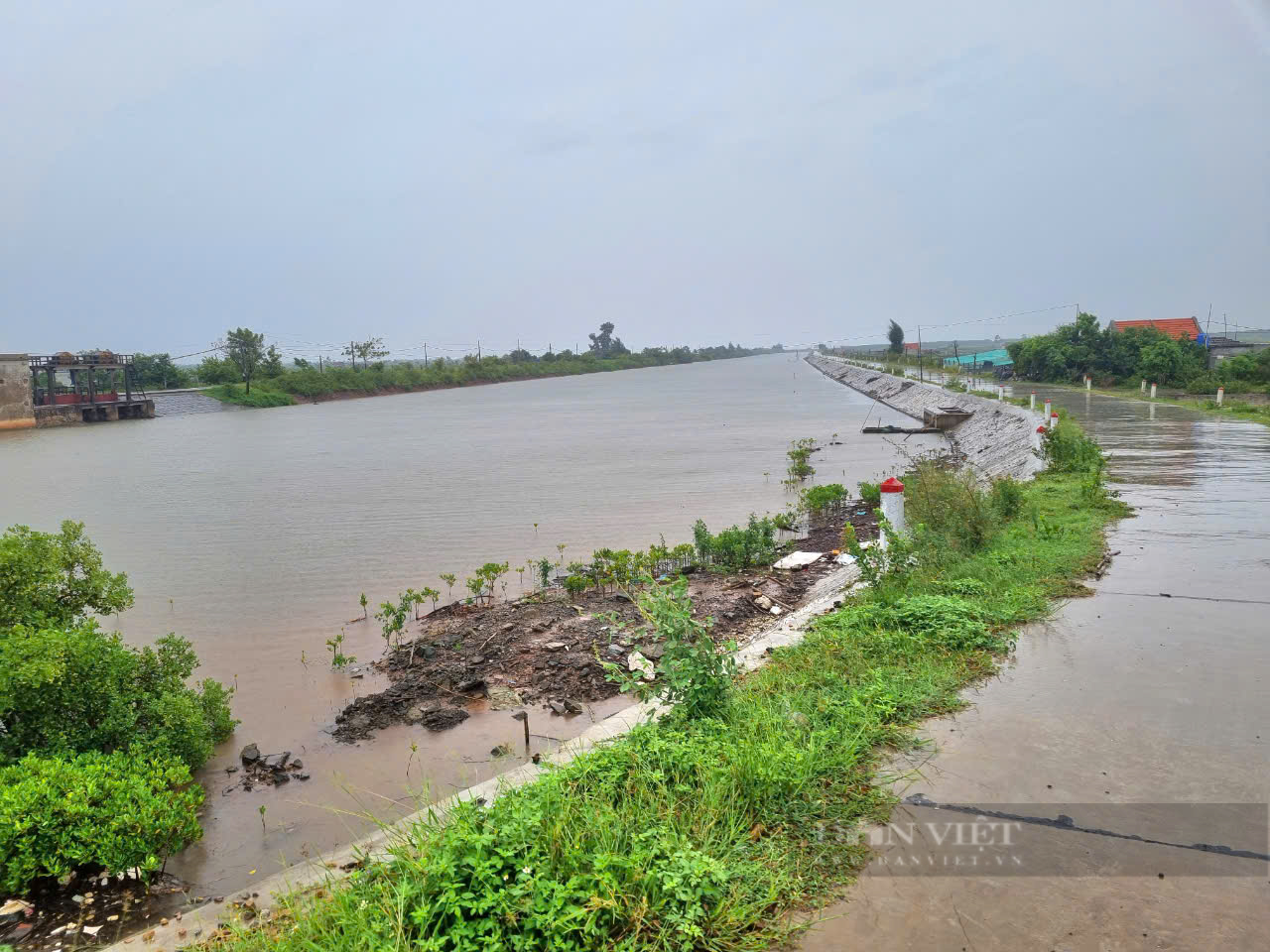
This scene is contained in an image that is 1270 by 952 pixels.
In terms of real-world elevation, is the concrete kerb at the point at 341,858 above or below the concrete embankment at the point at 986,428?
below

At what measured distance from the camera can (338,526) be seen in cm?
1539

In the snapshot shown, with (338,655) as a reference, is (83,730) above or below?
above

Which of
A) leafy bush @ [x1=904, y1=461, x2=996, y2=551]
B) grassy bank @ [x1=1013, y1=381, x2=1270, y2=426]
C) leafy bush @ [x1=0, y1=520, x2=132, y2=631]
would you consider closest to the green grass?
grassy bank @ [x1=1013, y1=381, x2=1270, y2=426]

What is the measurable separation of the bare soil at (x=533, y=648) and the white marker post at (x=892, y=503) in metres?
1.38

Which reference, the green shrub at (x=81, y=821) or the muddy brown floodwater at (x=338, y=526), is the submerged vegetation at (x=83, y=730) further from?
the muddy brown floodwater at (x=338, y=526)

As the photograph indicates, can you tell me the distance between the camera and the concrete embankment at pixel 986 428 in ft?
55.0

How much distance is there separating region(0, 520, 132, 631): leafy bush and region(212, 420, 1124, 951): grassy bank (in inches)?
128

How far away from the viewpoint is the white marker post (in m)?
8.16

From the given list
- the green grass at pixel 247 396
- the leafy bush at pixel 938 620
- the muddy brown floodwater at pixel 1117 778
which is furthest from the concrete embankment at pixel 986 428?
the green grass at pixel 247 396

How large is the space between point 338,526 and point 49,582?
9.89m

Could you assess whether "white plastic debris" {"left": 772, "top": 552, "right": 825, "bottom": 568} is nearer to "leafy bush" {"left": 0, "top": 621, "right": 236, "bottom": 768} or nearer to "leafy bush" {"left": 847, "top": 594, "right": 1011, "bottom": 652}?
"leafy bush" {"left": 847, "top": 594, "right": 1011, "bottom": 652}

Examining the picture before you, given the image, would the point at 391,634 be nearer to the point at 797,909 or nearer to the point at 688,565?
the point at 688,565

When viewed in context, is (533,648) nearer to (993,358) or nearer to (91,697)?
(91,697)

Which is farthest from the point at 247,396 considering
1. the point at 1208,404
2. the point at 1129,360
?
the point at 1208,404
